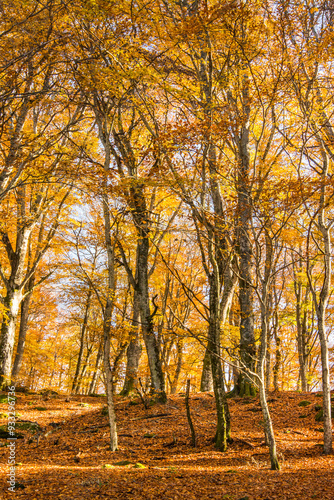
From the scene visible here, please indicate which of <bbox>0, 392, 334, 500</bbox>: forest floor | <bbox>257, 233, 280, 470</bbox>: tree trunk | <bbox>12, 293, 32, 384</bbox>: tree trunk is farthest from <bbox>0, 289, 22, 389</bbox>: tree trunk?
<bbox>257, 233, 280, 470</bbox>: tree trunk

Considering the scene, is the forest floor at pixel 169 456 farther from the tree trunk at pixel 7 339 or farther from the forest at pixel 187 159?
the tree trunk at pixel 7 339

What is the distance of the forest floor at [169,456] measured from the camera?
4.06 metres

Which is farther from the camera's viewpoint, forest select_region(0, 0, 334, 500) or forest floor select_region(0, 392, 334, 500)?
forest select_region(0, 0, 334, 500)

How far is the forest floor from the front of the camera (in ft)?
13.3

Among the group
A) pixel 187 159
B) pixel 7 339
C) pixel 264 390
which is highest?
pixel 187 159

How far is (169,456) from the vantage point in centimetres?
590

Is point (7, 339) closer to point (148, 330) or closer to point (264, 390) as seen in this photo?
point (148, 330)

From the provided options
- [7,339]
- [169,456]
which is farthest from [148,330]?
[7,339]

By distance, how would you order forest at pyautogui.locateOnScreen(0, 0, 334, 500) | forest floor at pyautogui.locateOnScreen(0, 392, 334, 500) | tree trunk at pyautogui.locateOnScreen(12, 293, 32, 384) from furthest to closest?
tree trunk at pyautogui.locateOnScreen(12, 293, 32, 384) → forest at pyautogui.locateOnScreen(0, 0, 334, 500) → forest floor at pyautogui.locateOnScreen(0, 392, 334, 500)

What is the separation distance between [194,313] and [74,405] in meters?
9.21

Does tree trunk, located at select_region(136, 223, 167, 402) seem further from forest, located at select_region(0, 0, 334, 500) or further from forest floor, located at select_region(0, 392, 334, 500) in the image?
forest floor, located at select_region(0, 392, 334, 500)

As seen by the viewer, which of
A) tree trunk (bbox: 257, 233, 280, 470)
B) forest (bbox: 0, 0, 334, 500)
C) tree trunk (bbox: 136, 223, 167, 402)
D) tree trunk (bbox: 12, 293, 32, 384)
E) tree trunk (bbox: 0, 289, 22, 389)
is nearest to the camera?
tree trunk (bbox: 257, 233, 280, 470)

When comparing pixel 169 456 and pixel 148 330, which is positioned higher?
pixel 148 330

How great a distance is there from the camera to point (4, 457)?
598 cm
